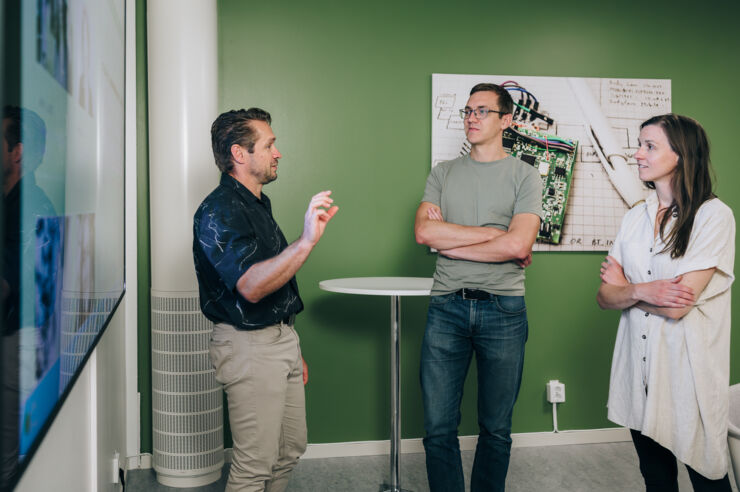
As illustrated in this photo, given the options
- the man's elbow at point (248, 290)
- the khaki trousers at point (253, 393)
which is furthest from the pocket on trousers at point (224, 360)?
the man's elbow at point (248, 290)

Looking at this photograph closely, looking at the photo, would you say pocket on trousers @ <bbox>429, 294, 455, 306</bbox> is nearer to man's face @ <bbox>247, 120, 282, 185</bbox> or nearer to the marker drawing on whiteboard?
man's face @ <bbox>247, 120, 282, 185</bbox>

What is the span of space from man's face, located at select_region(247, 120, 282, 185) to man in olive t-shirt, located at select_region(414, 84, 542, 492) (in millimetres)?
691

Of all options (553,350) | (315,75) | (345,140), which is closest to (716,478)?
(553,350)

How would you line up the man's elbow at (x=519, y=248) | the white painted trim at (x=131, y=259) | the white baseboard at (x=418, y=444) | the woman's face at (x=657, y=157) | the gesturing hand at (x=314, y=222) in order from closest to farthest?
the gesturing hand at (x=314, y=222) → the woman's face at (x=657, y=157) → the man's elbow at (x=519, y=248) → the white painted trim at (x=131, y=259) → the white baseboard at (x=418, y=444)

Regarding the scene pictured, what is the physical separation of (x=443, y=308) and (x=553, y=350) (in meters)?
1.42

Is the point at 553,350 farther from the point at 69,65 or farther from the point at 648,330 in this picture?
the point at 69,65

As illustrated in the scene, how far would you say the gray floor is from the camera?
8.80 ft

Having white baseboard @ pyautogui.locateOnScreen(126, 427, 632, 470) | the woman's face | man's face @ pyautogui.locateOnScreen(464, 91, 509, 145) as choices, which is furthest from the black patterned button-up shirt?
white baseboard @ pyautogui.locateOnScreen(126, 427, 632, 470)

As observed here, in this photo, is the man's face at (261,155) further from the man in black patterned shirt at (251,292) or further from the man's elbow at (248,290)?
the man's elbow at (248,290)

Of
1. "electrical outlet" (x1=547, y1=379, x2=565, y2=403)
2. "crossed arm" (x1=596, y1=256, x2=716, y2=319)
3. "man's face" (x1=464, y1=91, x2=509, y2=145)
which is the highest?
"man's face" (x1=464, y1=91, x2=509, y2=145)

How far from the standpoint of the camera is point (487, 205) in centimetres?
215

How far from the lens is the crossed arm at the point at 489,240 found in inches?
80.4

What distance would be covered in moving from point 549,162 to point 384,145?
0.94 m

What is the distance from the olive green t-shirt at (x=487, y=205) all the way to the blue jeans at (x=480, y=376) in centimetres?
6
